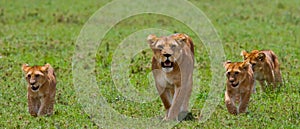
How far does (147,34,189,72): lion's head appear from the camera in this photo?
30.7ft

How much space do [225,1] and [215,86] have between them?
11.3 m

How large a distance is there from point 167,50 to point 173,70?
1.06 ft

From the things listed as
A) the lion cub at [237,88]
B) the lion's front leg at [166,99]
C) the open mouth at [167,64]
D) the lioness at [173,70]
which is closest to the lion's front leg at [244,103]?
the lion cub at [237,88]

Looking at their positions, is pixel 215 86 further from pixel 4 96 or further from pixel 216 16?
pixel 216 16

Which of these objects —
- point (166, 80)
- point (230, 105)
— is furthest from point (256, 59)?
point (166, 80)

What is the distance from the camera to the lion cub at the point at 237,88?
10031 mm

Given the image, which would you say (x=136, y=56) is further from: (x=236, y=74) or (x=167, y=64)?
(x=167, y=64)

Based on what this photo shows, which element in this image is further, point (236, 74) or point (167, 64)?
point (236, 74)

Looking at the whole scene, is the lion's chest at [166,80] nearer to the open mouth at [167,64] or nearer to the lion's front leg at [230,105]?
the open mouth at [167,64]

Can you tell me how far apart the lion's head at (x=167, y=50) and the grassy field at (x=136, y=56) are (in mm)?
767

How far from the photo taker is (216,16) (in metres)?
20.4

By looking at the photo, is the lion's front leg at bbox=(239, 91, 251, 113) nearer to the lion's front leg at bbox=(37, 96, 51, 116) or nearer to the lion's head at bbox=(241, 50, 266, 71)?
the lion's head at bbox=(241, 50, 266, 71)

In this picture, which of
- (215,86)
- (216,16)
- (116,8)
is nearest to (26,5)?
(116,8)

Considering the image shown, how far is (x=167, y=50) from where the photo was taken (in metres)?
9.34
